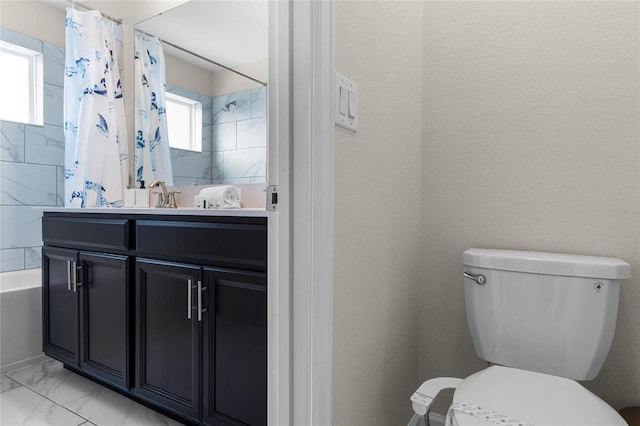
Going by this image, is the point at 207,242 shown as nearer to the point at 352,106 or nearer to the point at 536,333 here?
the point at 352,106

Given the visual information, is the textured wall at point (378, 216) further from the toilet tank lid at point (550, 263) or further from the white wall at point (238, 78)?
the white wall at point (238, 78)

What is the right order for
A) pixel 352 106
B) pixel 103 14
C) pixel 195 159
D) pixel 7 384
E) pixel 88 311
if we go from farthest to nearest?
pixel 103 14 → pixel 195 159 → pixel 7 384 → pixel 88 311 → pixel 352 106

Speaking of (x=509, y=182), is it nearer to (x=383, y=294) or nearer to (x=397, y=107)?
(x=397, y=107)

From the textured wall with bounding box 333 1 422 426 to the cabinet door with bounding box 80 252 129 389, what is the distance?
1.05 meters

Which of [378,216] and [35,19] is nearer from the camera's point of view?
[378,216]

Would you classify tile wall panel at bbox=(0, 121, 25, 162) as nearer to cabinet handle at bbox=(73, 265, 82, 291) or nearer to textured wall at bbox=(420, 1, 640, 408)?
cabinet handle at bbox=(73, 265, 82, 291)

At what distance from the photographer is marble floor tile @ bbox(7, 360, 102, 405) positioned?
1786 millimetres

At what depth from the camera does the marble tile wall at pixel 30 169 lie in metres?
2.32

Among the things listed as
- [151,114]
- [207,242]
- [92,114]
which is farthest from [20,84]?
[207,242]

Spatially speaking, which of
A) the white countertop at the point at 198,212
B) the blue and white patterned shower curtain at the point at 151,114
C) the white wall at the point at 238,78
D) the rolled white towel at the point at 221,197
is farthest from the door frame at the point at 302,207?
the blue and white patterned shower curtain at the point at 151,114

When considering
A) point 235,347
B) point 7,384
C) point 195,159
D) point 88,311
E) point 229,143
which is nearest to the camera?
point 235,347

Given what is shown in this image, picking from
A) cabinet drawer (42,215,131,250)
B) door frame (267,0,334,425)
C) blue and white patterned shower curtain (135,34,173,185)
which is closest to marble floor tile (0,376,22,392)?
cabinet drawer (42,215,131,250)

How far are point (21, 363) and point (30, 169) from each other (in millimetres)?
1164

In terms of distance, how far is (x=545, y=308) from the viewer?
112 centimetres
